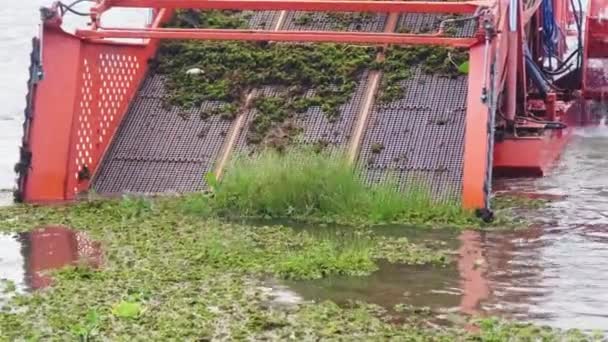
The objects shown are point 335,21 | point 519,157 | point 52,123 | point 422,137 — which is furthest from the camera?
point 335,21

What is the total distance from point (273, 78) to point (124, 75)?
1.18 meters

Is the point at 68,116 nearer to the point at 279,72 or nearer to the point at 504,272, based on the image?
the point at 279,72

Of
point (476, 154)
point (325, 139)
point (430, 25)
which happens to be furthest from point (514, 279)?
point (430, 25)

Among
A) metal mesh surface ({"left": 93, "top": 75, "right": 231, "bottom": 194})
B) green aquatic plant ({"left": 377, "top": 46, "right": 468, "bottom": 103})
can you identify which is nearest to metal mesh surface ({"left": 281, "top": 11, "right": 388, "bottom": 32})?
green aquatic plant ({"left": 377, "top": 46, "right": 468, "bottom": 103})

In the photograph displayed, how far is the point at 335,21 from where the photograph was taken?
37.1 ft

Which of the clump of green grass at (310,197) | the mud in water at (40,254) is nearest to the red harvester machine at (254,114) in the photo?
the clump of green grass at (310,197)

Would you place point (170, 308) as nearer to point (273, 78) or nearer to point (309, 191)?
point (309, 191)

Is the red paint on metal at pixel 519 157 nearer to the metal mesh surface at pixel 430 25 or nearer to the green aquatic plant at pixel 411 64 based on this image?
the green aquatic plant at pixel 411 64

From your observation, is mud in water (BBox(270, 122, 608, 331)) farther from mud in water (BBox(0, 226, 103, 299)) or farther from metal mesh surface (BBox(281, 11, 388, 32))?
metal mesh surface (BBox(281, 11, 388, 32))

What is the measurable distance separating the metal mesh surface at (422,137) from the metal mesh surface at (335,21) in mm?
734

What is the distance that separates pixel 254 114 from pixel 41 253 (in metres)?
3.14

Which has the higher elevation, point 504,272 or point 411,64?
point 411,64

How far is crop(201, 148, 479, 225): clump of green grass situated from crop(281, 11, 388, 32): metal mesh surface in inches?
88.9

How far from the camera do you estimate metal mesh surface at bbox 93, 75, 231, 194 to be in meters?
10.0
